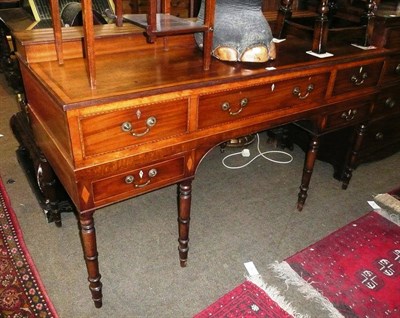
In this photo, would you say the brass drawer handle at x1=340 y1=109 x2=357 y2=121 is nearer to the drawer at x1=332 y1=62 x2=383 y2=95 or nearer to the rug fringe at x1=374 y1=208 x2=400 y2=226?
the drawer at x1=332 y1=62 x2=383 y2=95

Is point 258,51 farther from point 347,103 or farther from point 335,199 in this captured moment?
point 335,199

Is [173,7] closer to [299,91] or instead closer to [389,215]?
[299,91]

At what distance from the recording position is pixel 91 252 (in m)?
1.34

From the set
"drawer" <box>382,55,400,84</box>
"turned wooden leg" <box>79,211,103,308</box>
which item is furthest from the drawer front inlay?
"turned wooden leg" <box>79,211,103,308</box>

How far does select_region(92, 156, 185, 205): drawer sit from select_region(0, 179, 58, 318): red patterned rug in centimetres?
60

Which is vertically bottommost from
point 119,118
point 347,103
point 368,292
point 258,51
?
point 368,292

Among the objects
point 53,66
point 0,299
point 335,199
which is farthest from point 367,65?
point 0,299

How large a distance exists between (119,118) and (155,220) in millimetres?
996

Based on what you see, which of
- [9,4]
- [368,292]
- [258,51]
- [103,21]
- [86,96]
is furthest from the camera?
[9,4]

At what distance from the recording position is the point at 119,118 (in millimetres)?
1131

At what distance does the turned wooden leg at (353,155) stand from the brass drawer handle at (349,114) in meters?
0.19

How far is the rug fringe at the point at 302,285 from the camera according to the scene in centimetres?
154

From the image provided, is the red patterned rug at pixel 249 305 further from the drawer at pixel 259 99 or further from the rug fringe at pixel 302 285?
the drawer at pixel 259 99

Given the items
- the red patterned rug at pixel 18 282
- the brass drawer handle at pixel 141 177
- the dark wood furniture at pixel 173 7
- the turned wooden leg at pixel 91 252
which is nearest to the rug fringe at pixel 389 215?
the brass drawer handle at pixel 141 177
